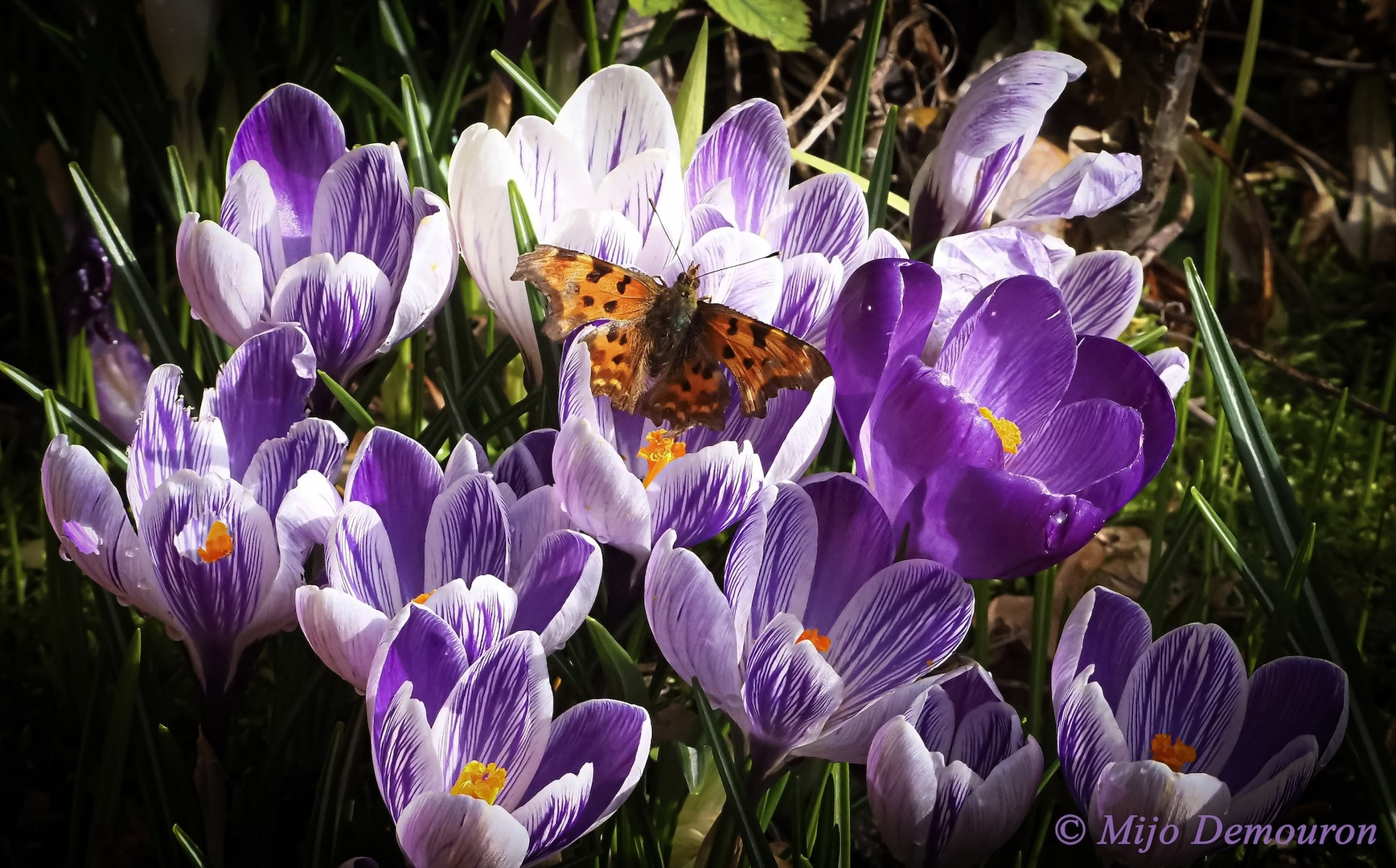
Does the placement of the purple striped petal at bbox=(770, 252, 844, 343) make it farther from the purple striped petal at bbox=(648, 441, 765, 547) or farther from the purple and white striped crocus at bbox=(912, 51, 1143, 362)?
the purple striped petal at bbox=(648, 441, 765, 547)

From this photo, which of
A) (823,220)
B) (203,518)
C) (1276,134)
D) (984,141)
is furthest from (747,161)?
(1276,134)

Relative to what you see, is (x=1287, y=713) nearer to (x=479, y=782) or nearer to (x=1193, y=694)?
(x=1193, y=694)

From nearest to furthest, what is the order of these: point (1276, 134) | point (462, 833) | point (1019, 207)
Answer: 1. point (462, 833)
2. point (1019, 207)
3. point (1276, 134)

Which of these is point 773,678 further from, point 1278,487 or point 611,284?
point 1278,487

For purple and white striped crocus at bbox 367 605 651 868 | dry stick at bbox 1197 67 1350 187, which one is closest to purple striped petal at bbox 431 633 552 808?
purple and white striped crocus at bbox 367 605 651 868

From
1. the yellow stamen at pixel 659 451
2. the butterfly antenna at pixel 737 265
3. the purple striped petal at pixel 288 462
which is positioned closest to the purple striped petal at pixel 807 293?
the butterfly antenna at pixel 737 265

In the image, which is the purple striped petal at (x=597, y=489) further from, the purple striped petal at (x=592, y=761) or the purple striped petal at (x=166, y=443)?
the purple striped petal at (x=166, y=443)

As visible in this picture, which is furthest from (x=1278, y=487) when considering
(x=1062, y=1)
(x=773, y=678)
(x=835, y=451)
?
(x=1062, y=1)
